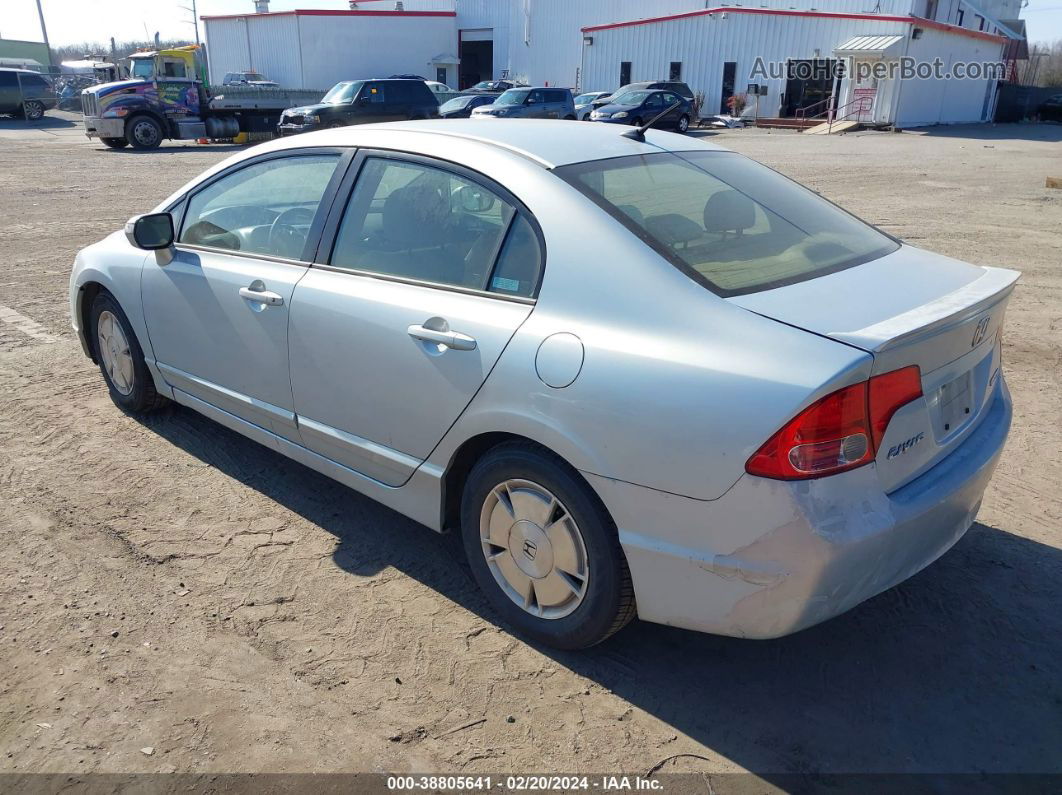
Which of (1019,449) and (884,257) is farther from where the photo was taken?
(1019,449)

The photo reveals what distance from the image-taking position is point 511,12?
52312 millimetres

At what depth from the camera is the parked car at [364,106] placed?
22.7 m

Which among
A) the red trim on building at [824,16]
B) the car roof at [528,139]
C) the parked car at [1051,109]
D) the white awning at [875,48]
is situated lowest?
the parked car at [1051,109]

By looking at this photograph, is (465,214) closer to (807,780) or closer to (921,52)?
(807,780)

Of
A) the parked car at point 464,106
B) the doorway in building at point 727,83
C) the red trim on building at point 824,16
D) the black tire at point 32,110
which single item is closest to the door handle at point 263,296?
the parked car at point 464,106

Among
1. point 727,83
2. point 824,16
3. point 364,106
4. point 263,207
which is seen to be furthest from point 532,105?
point 263,207

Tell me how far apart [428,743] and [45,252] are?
899cm

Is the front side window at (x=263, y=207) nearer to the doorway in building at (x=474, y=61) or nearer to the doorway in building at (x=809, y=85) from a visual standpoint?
the doorway in building at (x=809, y=85)

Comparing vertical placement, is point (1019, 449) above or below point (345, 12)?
below

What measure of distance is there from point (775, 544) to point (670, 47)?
44.5 meters

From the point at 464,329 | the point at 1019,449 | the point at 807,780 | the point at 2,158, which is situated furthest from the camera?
the point at 2,158

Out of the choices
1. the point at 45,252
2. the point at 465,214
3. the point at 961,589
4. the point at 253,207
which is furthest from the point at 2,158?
the point at 961,589

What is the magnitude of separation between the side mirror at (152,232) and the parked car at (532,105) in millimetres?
24661

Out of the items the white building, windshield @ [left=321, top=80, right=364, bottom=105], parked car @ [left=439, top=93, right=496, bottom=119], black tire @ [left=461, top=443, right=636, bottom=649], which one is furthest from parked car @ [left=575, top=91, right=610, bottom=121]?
black tire @ [left=461, top=443, right=636, bottom=649]
